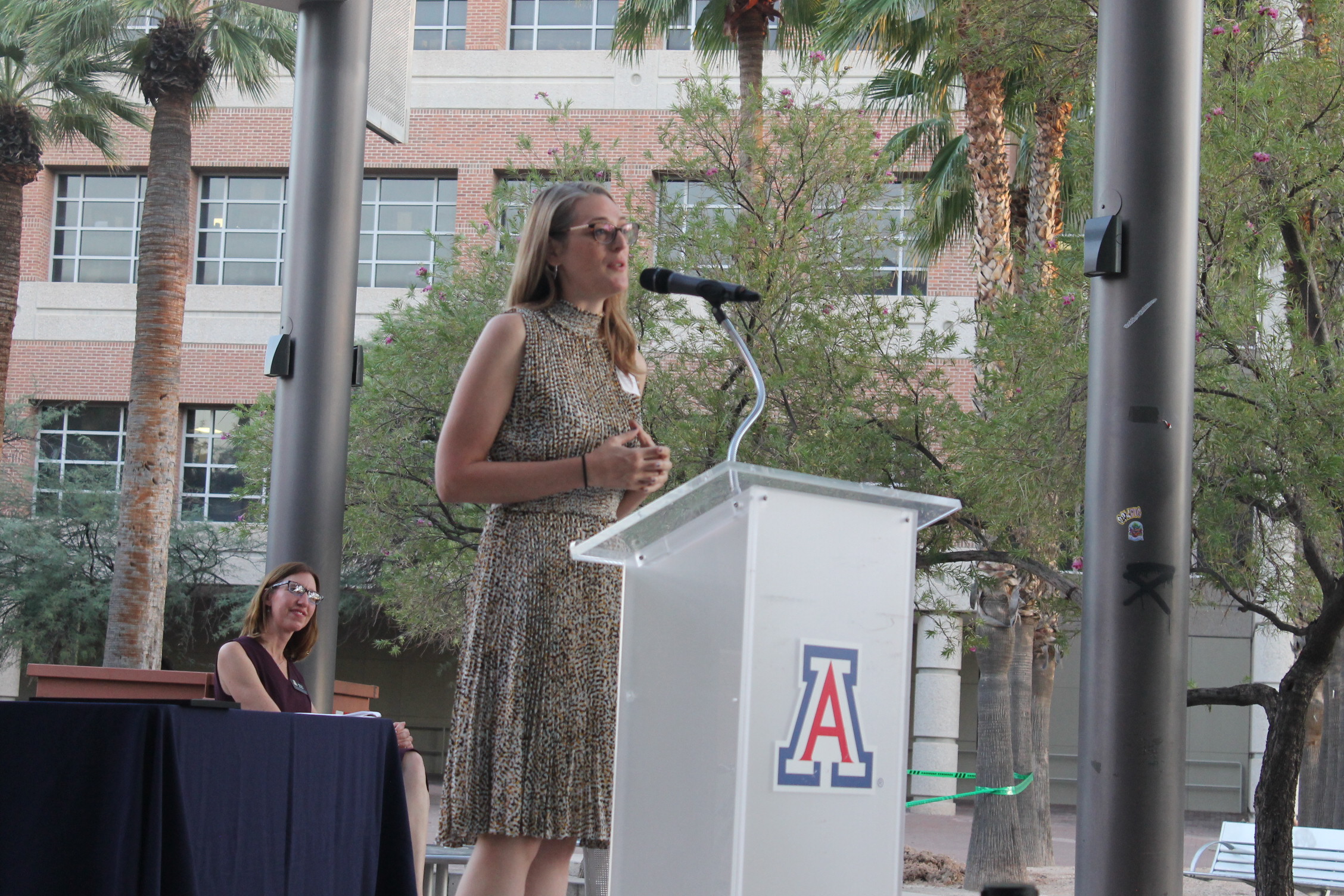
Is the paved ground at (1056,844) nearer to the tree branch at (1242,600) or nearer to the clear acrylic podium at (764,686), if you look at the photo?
the tree branch at (1242,600)

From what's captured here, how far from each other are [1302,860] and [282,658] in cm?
834

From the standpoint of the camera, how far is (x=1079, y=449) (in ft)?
25.0

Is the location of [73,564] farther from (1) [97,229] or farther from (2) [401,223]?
(2) [401,223]

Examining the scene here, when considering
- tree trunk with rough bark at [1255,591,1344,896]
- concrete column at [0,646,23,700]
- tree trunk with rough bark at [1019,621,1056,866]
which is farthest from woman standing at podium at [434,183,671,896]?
concrete column at [0,646,23,700]

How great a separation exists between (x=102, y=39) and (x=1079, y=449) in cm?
1500

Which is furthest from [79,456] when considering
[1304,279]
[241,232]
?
[1304,279]

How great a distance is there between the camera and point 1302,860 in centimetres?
1030

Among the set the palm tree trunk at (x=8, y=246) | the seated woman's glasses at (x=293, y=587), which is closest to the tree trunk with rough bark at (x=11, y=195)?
the palm tree trunk at (x=8, y=246)

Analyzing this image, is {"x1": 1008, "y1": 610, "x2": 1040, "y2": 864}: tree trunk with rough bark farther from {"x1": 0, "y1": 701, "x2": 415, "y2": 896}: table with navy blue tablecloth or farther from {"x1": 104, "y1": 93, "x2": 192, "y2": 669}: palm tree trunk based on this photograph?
{"x1": 0, "y1": 701, "x2": 415, "y2": 896}: table with navy blue tablecloth

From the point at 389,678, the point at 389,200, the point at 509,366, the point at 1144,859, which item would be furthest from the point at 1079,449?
the point at 389,678

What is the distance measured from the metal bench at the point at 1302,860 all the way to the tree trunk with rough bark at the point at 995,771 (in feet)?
10.0

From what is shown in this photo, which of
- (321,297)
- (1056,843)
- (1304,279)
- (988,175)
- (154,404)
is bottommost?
(1056,843)

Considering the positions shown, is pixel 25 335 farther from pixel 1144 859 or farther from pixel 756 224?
pixel 1144 859

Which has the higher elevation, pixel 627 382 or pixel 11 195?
pixel 11 195
